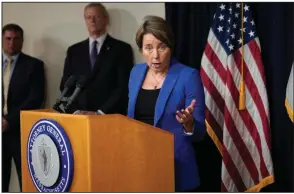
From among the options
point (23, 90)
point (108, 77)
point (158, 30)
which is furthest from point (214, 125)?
point (23, 90)

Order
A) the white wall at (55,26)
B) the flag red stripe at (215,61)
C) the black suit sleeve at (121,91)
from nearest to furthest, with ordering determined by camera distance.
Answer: the flag red stripe at (215,61), the black suit sleeve at (121,91), the white wall at (55,26)

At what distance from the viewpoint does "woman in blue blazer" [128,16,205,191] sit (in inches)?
63.4

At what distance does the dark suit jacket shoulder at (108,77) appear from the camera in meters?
2.84

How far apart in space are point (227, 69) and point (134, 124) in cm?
149

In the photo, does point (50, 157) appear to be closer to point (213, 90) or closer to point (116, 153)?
point (116, 153)

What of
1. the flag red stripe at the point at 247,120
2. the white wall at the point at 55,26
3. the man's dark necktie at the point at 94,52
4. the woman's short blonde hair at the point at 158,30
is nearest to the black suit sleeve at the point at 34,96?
the white wall at the point at 55,26

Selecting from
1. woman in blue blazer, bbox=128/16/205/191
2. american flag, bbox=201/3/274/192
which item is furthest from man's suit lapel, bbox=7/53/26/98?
woman in blue blazer, bbox=128/16/205/191

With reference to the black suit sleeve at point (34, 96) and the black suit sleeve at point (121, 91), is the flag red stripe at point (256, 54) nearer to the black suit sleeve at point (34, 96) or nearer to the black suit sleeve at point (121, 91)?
the black suit sleeve at point (121, 91)

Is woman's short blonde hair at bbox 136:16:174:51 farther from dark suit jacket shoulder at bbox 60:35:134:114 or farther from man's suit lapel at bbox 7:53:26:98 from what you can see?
man's suit lapel at bbox 7:53:26:98

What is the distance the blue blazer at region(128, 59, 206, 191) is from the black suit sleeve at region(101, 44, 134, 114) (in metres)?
1.19

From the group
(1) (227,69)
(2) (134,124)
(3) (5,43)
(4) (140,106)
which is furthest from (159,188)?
(3) (5,43)

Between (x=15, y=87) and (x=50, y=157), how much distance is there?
1795mm

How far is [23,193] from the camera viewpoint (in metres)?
1.51

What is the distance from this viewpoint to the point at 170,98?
63.7 inches
